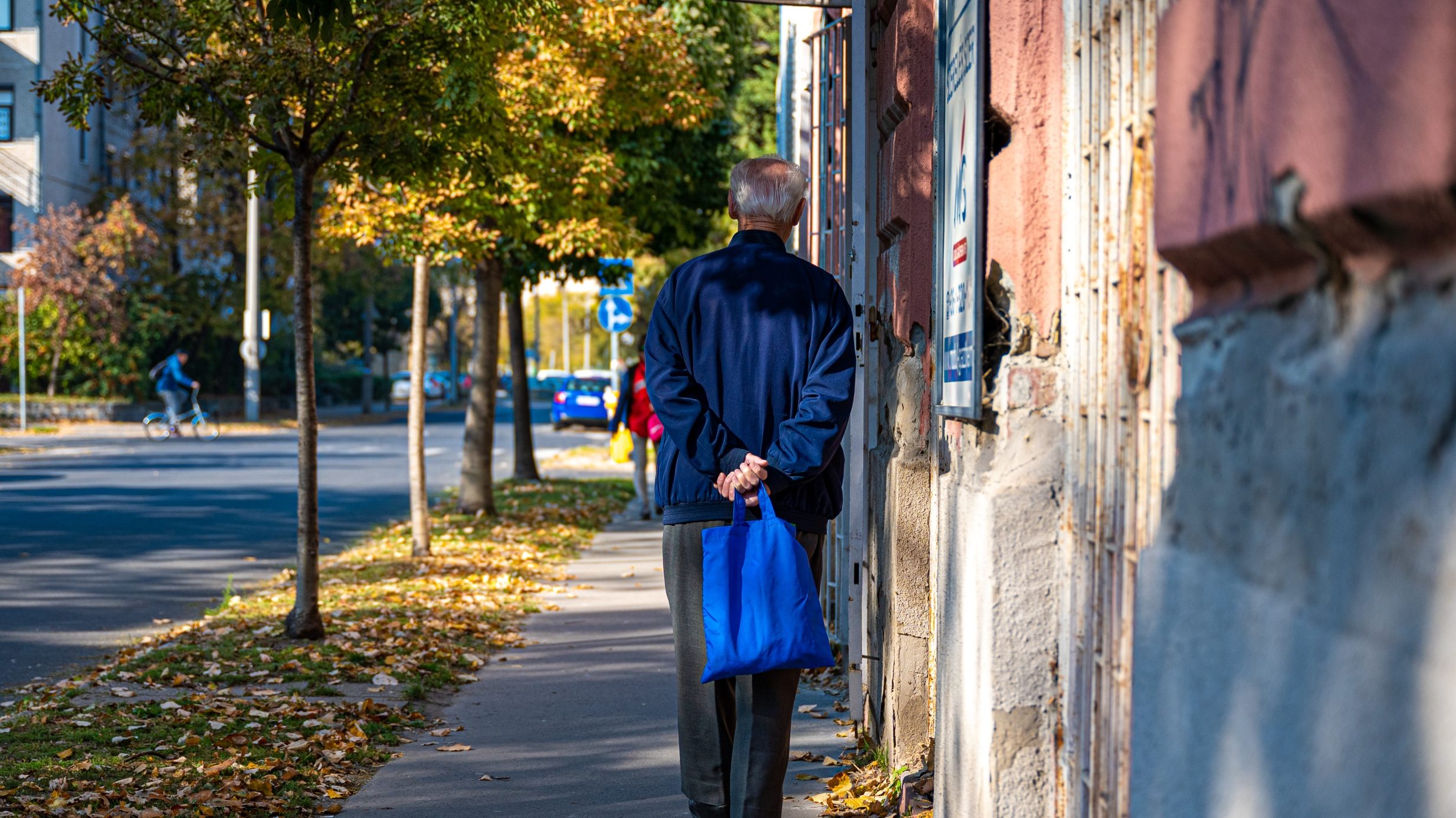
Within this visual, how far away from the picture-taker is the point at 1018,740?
3.29 m

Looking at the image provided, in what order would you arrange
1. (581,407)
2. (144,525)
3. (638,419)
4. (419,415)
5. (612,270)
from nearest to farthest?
(419,415) → (144,525) → (638,419) → (612,270) → (581,407)

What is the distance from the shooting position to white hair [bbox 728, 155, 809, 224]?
407cm

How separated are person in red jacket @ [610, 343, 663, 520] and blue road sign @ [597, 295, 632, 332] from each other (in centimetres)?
506

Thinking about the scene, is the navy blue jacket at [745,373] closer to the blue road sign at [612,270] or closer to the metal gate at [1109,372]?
the metal gate at [1109,372]

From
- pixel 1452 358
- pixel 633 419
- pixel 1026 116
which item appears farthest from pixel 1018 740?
pixel 633 419

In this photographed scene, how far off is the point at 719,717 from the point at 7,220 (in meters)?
41.4

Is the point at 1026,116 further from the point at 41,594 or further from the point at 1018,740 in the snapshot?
the point at 41,594

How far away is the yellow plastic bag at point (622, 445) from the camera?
17.8 meters

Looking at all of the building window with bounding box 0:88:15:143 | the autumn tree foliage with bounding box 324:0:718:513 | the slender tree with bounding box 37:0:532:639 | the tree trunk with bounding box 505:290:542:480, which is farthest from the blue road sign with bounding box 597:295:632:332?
the building window with bounding box 0:88:15:143

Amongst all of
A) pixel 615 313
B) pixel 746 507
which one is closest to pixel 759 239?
pixel 746 507

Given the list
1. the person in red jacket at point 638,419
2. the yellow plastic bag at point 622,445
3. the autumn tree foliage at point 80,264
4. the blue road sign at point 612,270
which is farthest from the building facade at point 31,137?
the person in red jacket at point 638,419

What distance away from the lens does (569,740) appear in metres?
5.91

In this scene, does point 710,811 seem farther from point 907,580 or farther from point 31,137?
point 31,137

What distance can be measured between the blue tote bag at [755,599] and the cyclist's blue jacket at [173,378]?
2759 cm
